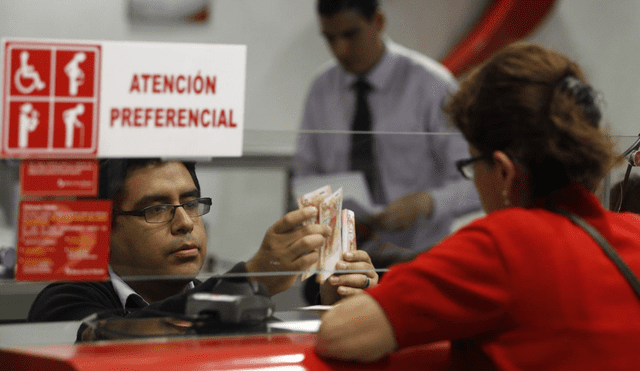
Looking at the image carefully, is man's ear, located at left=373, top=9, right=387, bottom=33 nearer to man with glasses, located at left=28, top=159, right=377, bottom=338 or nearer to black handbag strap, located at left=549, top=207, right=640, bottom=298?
man with glasses, located at left=28, top=159, right=377, bottom=338

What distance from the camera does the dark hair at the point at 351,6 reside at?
2672 mm

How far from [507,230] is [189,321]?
1.73 ft

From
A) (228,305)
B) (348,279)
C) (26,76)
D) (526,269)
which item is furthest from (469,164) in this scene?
(26,76)

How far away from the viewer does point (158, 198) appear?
1.04 metres

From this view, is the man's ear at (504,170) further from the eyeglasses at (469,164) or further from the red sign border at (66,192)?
the red sign border at (66,192)

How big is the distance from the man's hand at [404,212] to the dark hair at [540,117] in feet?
1.05

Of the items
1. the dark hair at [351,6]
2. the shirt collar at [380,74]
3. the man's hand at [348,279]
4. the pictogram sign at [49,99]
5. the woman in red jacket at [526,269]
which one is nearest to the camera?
the woman in red jacket at [526,269]

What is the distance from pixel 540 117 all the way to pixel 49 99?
72 centimetres

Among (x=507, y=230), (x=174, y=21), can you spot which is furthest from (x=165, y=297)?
(x=174, y=21)

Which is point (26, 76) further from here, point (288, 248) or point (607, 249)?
point (607, 249)

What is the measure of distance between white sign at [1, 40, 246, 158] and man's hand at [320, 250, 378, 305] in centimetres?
29

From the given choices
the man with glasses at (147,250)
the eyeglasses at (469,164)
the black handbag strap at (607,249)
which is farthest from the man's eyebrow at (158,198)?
the black handbag strap at (607,249)

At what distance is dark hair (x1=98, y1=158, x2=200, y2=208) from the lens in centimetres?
98

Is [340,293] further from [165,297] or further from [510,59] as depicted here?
[510,59]
